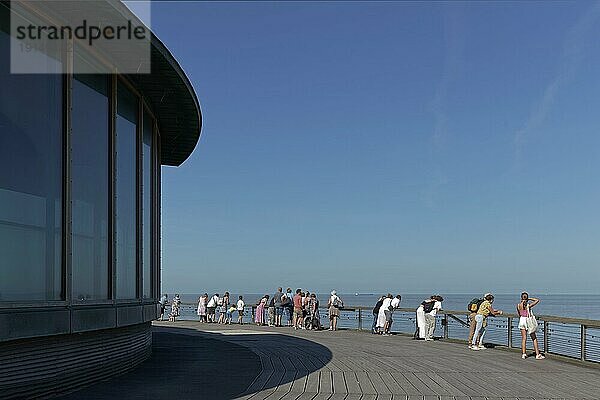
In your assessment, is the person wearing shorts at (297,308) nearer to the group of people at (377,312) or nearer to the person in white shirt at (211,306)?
the group of people at (377,312)

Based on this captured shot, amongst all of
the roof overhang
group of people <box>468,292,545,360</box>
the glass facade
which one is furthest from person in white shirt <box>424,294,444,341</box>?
the glass facade

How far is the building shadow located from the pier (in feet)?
0.05

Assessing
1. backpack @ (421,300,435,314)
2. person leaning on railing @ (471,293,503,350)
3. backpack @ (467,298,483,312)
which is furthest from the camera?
backpack @ (421,300,435,314)

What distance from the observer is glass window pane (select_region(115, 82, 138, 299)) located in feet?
47.2

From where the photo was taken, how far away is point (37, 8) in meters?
11.5

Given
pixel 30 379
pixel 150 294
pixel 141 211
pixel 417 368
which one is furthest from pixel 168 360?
pixel 30 379

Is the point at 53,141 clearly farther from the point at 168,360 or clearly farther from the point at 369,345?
the point at 369,345

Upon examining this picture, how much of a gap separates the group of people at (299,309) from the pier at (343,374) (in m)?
8.83

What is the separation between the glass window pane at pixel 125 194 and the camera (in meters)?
14.4

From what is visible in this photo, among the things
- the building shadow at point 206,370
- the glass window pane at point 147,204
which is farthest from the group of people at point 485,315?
the glass window pane at point 147,204

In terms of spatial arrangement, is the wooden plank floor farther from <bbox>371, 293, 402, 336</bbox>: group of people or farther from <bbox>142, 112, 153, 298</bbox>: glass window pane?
<bbox>371, 293, 402, 336</bbox>: group of people

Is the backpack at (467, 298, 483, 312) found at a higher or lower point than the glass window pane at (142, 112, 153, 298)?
lower

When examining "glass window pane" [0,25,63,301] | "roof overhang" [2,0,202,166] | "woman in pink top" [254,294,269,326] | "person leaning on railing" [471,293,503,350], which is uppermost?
"roof overhang" [2,0,202,166]

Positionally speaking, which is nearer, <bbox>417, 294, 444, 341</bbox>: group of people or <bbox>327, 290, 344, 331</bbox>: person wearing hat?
<bbox>417, 294, 444, 341</bbox>: group of people
